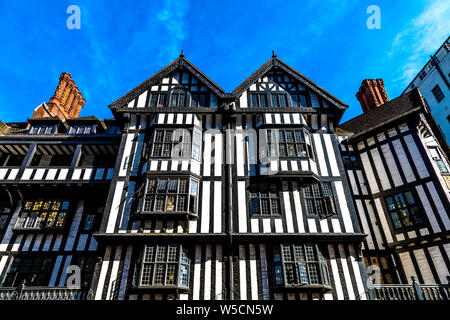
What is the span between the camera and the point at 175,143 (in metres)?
14.7

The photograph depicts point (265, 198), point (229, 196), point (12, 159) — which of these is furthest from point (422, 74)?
point (12, 159)

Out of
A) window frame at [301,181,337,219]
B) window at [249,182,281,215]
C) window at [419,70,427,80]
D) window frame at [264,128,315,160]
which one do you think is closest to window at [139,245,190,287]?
window at [249,182,281,215]

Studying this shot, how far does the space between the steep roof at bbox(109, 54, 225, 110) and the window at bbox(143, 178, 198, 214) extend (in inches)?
245

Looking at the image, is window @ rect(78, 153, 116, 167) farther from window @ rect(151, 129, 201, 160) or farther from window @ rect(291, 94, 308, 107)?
window @ rect(291, 94, 308, 107)

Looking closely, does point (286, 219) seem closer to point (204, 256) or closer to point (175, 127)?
point (204, 256)

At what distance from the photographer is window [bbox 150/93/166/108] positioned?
16625 mm

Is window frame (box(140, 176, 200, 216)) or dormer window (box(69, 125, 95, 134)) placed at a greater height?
dormer window (box(69, 125, 95, 134))

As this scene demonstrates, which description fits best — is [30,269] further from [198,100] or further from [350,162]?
[350,162]

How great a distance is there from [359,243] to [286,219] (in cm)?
363

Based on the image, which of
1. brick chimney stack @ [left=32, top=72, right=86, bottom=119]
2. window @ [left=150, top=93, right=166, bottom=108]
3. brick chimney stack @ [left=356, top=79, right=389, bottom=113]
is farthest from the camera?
brick chimney stack @ [left=356, top=79, right=389, bottom=113]

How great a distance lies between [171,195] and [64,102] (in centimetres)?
2013

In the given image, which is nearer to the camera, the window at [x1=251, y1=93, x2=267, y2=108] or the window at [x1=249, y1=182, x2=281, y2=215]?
the window at [x1=249, y1=182, x2=281, y2=215]

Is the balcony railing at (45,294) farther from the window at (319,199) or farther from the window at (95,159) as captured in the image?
the window at (319,199)

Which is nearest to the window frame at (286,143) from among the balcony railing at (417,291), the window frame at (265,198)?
the window frame at (265,198)
